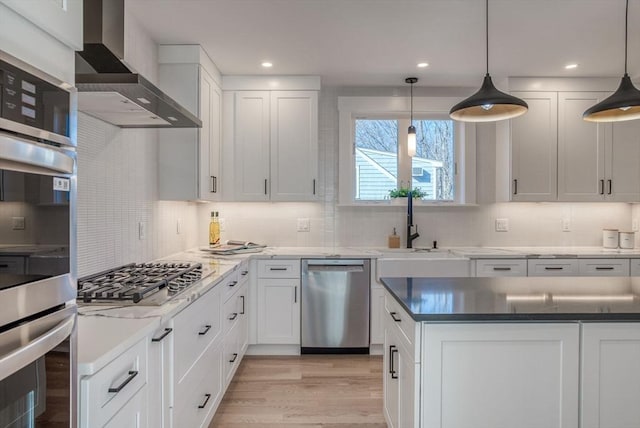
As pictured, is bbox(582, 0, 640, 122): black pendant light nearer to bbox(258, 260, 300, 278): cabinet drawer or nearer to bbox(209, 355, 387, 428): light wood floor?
bbox(209, 355, 387, 428): light wood floor

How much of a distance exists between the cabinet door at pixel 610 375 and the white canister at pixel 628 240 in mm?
2822

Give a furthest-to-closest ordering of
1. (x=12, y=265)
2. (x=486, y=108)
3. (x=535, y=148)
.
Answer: (x=535, y=148) → (x=486, y=108) → (x=12, y=265)

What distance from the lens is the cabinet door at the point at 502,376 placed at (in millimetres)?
1508

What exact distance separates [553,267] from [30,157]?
3805mm

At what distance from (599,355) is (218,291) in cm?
184

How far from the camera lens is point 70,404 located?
2.87 feet

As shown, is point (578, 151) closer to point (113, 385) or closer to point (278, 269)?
point (278, 269)

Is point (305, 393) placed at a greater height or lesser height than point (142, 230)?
lesser

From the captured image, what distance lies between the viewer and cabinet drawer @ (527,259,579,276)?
3465 millimetres

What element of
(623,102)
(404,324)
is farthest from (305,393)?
(623,102)

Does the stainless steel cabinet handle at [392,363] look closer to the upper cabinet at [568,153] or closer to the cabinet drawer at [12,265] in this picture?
the cabinet drawer at [12,265]

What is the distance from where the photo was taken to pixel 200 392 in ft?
6.56

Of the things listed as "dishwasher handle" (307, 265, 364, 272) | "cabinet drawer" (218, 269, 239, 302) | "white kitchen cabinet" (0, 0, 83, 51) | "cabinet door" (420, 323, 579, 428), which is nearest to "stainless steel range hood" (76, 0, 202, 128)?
"white kitchen cabinet" (0, 0, 83, 51)

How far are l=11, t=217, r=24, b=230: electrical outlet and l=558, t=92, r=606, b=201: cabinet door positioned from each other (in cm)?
409
